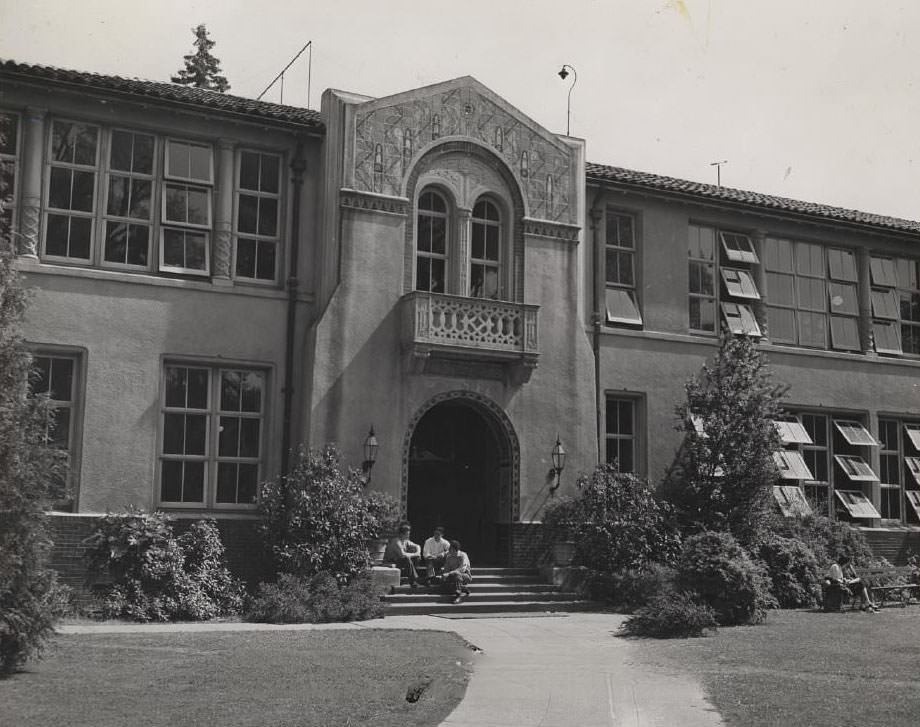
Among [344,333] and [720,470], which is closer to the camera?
[344,333]

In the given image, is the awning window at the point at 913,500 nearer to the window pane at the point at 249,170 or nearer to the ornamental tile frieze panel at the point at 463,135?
the ornamental tile frieze panel at the point at 463,135

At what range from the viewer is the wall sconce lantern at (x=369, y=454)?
22.0 m

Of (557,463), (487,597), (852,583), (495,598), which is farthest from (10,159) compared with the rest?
(852,583)

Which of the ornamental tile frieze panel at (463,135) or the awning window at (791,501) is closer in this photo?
the ornamental tile frieze panel at (463,135)

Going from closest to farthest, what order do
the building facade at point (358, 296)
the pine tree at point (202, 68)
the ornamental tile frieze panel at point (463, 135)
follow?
the building facade at point (358, 296) → the ornamental tile frieze panel at point (463, 135) → the pine tree at point (202, 68)

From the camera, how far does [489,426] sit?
24266 mm

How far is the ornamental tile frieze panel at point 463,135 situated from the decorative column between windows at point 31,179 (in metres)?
5.86

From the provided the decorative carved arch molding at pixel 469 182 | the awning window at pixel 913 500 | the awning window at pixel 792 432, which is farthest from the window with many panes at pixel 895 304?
the decorative carved arch molding at pixel 469 182

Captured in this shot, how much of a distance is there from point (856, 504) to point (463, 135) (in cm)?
1322

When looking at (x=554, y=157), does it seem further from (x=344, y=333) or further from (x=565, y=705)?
(x=565, y=705)

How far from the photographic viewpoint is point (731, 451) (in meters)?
23.7

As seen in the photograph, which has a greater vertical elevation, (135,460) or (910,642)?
(135,460)

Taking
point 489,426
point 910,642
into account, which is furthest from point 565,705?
point 489,426

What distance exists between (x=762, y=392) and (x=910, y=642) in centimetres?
806
